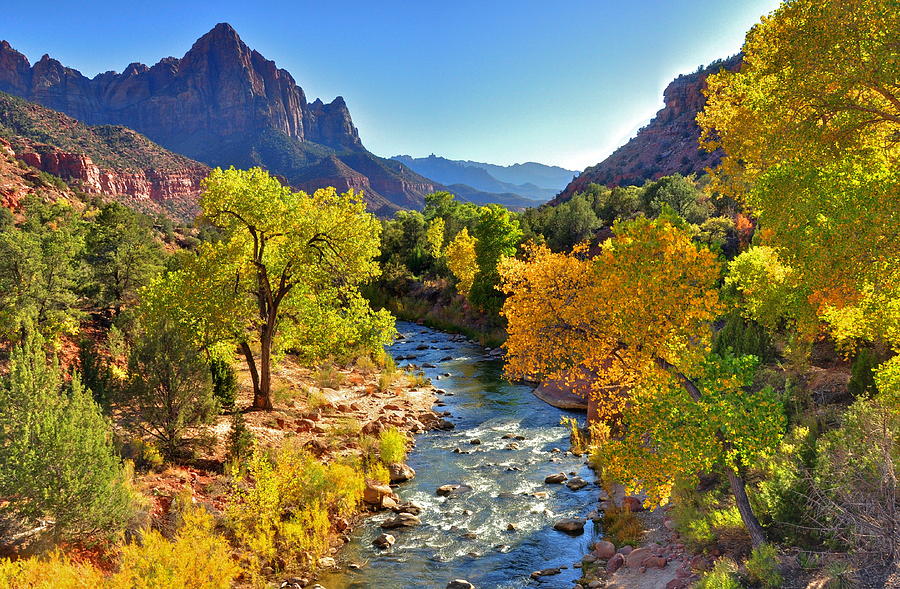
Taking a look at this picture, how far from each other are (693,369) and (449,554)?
841 cm

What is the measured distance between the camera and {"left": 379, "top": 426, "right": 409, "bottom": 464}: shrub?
1939cm

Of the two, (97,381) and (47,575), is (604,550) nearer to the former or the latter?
(47,575)

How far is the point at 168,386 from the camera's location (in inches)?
592

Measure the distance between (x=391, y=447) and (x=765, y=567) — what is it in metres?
13.2

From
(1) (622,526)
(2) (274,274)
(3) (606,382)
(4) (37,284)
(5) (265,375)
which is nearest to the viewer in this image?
(3) (606,382)

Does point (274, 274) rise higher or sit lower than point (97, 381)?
higher

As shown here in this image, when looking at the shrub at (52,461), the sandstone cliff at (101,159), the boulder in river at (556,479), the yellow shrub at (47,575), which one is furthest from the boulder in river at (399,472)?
the sandstone cliff at (101,159)

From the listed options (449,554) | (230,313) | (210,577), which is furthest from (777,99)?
(230,313)

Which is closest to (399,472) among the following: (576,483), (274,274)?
(576,483)

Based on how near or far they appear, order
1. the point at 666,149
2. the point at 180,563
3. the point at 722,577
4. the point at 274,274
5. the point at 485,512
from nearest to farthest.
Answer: the point at 722,577 → the point at 180,563 → the point at 485,512 → the point at 274,274 → the point at 666,149

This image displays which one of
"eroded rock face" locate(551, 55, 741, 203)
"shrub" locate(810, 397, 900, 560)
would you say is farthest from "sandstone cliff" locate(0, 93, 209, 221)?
"eroded rock face" locate(551, 55, 741, 203)

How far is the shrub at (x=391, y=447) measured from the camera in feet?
63.6

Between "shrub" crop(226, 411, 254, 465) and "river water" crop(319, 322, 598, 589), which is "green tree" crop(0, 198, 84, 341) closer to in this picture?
"shrub" crop(226, 411, 254, 465)

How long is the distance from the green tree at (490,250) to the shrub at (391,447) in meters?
28.9
